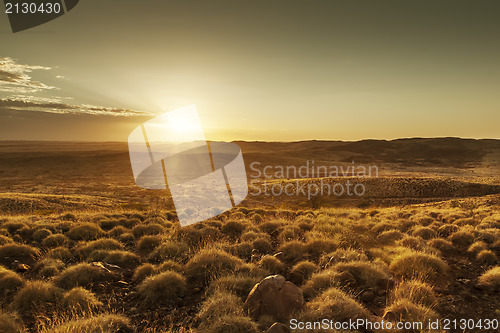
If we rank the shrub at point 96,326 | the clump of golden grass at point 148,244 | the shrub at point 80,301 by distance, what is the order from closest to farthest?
1. the shrub at point 96,326
2. the shrub at point 80,301
3. the clump of golden grass at point 148,244

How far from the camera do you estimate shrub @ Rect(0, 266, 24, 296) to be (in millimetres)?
6012

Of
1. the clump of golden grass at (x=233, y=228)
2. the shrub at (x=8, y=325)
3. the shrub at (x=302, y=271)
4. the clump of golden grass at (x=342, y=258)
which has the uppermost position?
the shrub at (x=8, y=325)

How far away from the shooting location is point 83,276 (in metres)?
6.58

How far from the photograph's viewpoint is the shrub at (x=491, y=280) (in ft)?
20.5

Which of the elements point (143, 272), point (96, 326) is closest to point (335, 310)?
point (96, 326)

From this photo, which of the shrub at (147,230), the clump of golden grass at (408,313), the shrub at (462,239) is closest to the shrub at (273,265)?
the clump of golden grass at (408,313)

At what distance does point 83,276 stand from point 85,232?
436cm

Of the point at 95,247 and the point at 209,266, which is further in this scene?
the point at 95,247

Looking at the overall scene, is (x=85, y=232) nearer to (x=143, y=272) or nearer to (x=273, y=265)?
(x=143, y=272)

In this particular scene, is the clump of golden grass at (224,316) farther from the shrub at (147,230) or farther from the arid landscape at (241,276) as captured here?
the shrub at (147,230)

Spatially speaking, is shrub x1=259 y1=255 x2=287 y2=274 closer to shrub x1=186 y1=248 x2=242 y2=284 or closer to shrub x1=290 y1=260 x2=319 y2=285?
shrub x1=290 y1=260 x2=319 y2=285

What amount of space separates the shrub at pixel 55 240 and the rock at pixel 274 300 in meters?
7.73

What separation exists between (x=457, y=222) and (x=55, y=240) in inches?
673

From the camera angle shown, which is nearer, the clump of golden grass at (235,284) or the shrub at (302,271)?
the clump of golden grass at (235,284)
